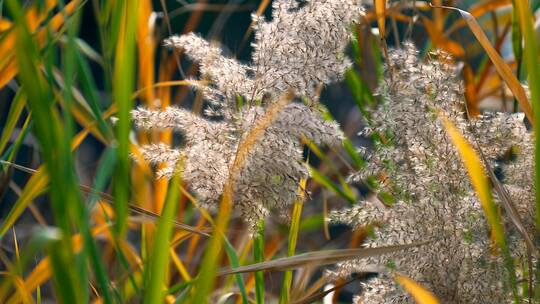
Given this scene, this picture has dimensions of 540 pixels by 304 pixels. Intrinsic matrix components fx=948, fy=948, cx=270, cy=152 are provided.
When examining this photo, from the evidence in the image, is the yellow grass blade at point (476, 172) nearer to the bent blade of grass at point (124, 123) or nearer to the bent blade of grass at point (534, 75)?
the bent blade of grass at point (534, 75)

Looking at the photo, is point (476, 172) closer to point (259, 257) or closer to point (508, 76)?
point (508, 76)

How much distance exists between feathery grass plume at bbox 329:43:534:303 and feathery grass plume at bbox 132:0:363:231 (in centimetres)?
6

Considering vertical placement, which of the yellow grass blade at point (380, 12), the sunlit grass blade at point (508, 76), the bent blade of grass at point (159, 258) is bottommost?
the bent blade of grass at point (159, 258)

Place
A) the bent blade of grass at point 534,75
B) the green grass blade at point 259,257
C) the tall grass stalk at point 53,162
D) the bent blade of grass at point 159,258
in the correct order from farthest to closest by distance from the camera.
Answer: the green grass blade at point 259,257
the bent blade of grass at point 534,75
the bent blade of grass at point 159,258
the tall grass stalk at point 53,162

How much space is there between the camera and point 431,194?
866 mm

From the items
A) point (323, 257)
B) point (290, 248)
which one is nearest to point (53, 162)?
point (323, 257)

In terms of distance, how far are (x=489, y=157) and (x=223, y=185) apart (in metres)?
0.26

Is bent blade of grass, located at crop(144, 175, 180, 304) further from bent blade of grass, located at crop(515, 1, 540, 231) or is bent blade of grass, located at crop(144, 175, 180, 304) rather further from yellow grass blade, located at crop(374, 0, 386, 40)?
yellow grass blade, located at crop(374, 0, 386, 40)

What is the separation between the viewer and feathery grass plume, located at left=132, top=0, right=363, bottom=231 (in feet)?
2.78

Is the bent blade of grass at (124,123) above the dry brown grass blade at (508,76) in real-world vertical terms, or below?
below

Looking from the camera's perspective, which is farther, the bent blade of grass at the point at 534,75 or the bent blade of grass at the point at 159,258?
the bent blade of grass at the point at 534,75

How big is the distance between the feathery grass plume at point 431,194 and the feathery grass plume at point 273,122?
0.06 meters

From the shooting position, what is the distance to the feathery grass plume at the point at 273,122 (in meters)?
0.85

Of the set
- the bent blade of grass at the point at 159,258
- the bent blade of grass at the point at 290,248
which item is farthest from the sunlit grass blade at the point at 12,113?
the bent blade of grass at the point at 159,258
